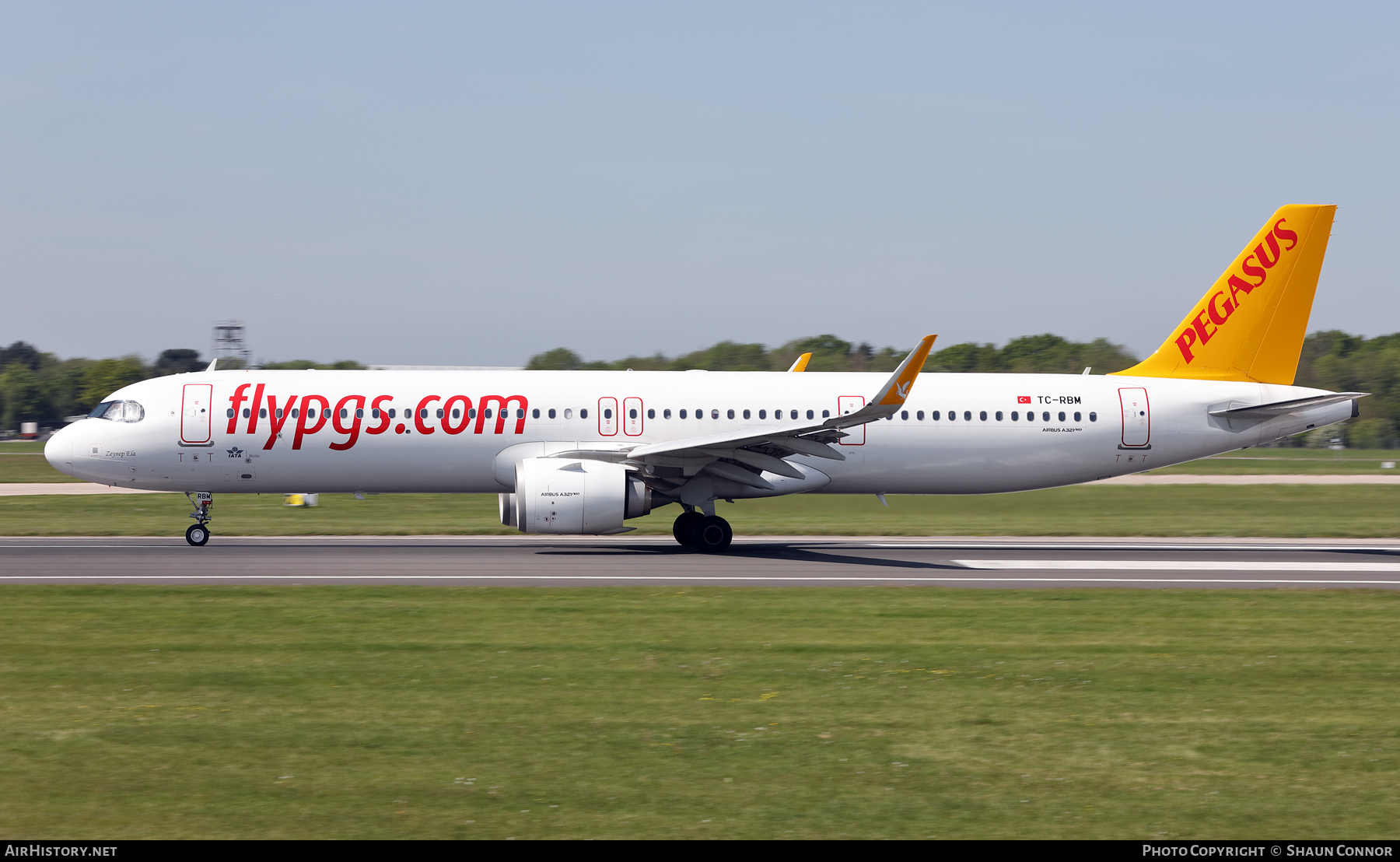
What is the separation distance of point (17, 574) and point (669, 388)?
12.4 metres

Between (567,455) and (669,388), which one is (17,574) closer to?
(567,455)

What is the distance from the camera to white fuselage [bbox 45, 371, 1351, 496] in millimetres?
24078

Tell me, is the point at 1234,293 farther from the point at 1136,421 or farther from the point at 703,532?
the point at 703,532

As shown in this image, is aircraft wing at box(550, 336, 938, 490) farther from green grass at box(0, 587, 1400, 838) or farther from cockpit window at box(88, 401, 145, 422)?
cockpit window at box(88, 401, 145, 422)

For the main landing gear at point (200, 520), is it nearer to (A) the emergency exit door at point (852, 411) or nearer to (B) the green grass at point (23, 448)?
(A) the emergency exit door at point (852, 411)

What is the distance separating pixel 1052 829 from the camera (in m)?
7.33

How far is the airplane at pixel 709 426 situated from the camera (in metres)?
23.9

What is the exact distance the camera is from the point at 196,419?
2405 cm

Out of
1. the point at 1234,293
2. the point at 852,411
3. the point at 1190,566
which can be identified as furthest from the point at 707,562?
the point at 1234,293

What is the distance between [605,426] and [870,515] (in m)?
10.1

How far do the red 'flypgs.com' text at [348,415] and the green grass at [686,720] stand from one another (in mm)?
8004

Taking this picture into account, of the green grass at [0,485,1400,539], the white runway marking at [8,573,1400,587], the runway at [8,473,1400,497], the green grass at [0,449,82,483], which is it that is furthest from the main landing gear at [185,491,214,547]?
the green grass at [0,449,82,483]

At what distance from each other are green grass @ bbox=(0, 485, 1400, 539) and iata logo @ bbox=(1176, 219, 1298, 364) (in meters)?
5.01
